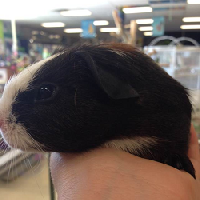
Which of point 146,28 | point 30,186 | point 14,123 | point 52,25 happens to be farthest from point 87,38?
point 52,25

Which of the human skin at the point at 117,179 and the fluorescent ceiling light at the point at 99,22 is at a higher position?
the fluorescent ceiling light at the point at 99,22

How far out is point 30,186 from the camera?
79 cm

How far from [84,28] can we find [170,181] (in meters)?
3.11

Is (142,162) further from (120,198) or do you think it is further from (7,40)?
(7,40)

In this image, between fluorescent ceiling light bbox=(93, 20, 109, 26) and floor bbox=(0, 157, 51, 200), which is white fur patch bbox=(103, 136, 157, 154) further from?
fluorescent ceiling light bbox=(93, 20, 109, 26)

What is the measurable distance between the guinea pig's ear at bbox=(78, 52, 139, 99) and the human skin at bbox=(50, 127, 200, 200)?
14cm

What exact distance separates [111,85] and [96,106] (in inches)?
2.5

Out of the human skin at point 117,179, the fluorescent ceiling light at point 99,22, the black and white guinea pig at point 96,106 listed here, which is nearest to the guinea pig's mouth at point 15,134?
the black and white guinea pig at point 96,106

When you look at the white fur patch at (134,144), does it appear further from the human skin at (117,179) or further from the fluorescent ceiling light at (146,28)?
the fluorescent ceiling light at (146,28)

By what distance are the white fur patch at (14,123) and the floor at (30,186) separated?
25 centimetres

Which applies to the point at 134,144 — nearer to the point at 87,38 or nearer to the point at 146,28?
the point at 87,38

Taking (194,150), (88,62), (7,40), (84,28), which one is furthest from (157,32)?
(88,62)

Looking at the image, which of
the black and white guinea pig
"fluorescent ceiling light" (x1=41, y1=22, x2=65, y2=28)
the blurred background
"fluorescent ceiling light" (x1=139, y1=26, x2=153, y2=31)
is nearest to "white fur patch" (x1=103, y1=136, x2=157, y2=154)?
the black and white guinea pig

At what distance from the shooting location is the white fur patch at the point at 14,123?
1.66 feet
